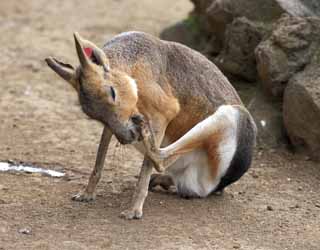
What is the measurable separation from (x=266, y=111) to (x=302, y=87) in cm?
89

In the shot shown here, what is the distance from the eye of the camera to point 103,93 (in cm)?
662

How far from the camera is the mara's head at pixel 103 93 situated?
21.7 feet

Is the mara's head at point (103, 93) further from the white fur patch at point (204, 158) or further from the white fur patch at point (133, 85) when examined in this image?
the white fur patch at point (204, 158)

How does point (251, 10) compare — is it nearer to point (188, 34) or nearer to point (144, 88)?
point (188, 34)

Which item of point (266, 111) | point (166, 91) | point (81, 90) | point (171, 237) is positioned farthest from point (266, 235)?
point (266, 111)

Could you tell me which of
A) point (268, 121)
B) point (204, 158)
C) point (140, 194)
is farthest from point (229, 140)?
point (268, 121)

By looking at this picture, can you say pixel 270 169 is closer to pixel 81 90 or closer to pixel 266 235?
pixel 266 235

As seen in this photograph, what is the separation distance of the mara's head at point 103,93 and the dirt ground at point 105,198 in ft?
2.94

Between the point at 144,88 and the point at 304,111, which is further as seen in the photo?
the point at 304,111

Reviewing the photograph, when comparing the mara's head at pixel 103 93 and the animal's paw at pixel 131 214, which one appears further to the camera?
the animal's paw at pixel 131 214

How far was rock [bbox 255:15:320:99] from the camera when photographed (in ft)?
30.1

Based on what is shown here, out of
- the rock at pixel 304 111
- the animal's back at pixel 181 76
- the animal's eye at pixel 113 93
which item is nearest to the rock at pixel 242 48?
the rock at pixel 304 111

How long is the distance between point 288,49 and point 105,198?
2752 millimetres

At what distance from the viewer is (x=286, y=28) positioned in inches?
366
